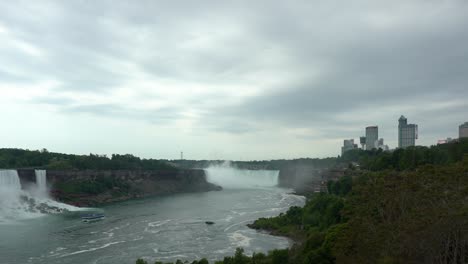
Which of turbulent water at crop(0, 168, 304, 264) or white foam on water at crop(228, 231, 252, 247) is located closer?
turbulent water at crop(0, 168, 304, 264)

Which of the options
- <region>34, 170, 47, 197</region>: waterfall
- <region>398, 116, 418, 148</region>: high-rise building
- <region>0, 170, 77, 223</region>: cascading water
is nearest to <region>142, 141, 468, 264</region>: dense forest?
<region>0, 170, 77, 223</region>: cascading water

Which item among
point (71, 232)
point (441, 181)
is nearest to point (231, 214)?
point (71, 232)

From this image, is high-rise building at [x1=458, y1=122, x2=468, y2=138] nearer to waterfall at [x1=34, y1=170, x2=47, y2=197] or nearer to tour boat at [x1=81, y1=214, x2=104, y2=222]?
tour boat at [x1=81, y1=214, x2=104, y2=222]

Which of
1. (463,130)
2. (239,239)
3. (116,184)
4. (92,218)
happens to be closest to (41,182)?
(116,184)

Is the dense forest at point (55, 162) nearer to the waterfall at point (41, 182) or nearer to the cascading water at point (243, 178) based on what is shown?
the waterfall at point (41, 182)

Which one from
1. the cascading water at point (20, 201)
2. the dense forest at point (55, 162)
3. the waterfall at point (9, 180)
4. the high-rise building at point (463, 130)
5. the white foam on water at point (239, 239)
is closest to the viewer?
the white foam on water at point (239, 239)

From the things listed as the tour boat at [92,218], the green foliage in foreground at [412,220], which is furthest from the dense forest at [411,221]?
the tour boat at [92,218]
